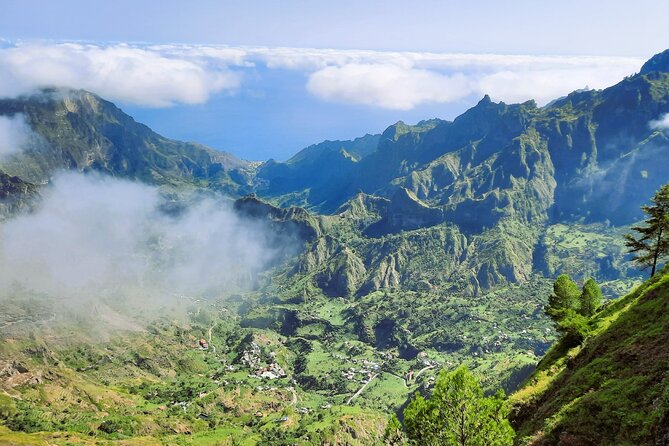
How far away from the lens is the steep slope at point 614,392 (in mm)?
37812

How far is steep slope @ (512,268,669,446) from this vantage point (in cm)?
3781

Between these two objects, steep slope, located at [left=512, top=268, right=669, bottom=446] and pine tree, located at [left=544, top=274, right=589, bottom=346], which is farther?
pine tree, located at [left=544, top=274, right=589, bottom=346]

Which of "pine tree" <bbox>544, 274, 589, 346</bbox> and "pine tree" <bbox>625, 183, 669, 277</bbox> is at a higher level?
"pine tree" <bbox>625, 183, 669, 277</bbox>

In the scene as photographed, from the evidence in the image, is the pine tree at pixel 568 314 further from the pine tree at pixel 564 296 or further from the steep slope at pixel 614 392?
the steep slope at pixel 614 392

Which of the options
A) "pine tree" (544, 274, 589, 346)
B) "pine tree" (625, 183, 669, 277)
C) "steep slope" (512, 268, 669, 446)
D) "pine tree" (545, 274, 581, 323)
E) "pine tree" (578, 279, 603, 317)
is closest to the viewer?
"steep slope" (512, 268, 669, 446)

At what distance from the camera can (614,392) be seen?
43.4 metres

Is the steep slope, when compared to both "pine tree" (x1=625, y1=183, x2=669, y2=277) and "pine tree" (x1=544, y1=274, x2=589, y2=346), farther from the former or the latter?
"pine tree" (x1=625, y1=183, x2=669, y2=277)

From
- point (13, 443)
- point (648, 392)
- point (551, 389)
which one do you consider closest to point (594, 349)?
point (551, 389)

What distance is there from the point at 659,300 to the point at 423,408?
37.3 meters

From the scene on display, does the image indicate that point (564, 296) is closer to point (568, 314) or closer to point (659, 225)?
point (568, 314)

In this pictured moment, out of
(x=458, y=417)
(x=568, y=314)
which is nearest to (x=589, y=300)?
(x=568, y=314)

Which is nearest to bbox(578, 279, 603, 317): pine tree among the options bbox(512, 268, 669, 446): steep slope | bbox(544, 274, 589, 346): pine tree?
bbox(544, 274, 589, 346): pine tree

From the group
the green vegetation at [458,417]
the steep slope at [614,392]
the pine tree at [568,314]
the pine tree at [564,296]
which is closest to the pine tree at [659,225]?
the pine tree at [568,314]

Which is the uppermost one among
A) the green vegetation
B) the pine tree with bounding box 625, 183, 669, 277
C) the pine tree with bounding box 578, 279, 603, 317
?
the pine tree with bounding box 625, 183, 669, 277
